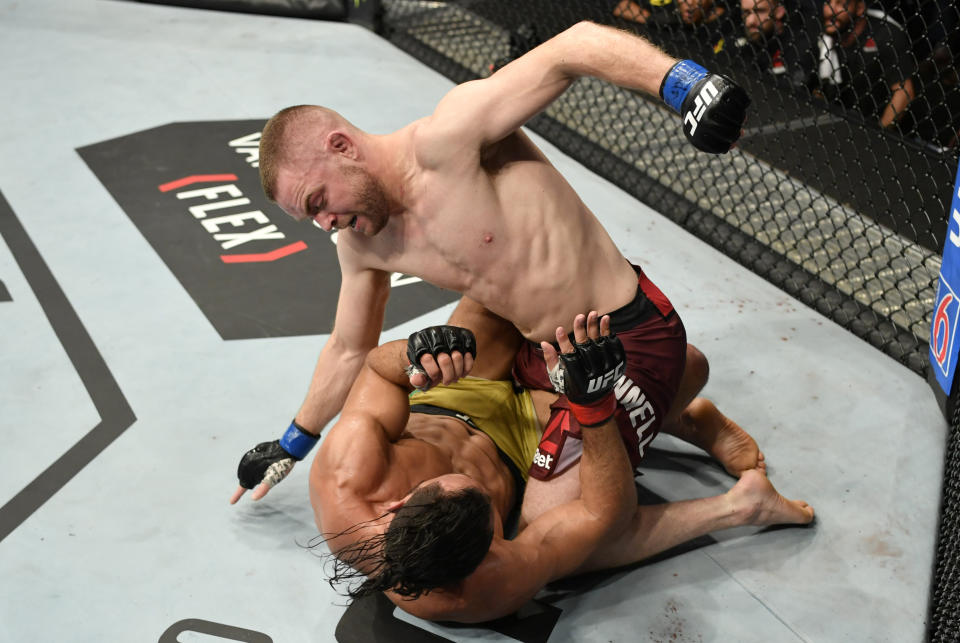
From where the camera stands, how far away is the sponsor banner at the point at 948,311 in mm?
2205

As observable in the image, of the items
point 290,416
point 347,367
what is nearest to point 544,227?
point 347,367

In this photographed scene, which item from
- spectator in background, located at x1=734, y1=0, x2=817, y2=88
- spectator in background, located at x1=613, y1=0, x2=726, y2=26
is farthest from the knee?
spectator in background, located at x1=613, y1=0, x2=726, y2=26

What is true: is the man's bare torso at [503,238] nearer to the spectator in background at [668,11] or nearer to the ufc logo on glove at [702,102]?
the ufc logo on glove at [702,102]

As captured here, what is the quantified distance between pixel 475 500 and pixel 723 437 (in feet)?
2.89

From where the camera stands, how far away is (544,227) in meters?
1.87

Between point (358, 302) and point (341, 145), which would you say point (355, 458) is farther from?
point (341, 145)

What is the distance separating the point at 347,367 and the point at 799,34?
2.68m

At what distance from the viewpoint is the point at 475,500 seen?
1647 millimetres

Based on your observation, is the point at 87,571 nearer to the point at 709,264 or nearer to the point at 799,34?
the point at 709,264

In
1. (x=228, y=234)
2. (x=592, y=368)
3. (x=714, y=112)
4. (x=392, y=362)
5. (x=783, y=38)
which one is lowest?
(x=228, y=234)

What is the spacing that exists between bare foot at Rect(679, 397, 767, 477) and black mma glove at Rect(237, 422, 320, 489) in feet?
3.07

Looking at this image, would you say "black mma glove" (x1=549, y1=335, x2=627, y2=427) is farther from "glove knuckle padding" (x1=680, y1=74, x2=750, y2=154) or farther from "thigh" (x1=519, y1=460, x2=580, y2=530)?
"glove knuckle padding" (x1=680, y1=74, x2=750, y2=154)

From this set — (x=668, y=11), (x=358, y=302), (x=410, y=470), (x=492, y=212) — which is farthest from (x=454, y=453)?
(x=668, y=11)

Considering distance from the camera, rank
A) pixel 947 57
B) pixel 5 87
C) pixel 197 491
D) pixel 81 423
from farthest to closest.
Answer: pixel 5 87
pixel 947 57
pixel 81 423
pixel 197 491
